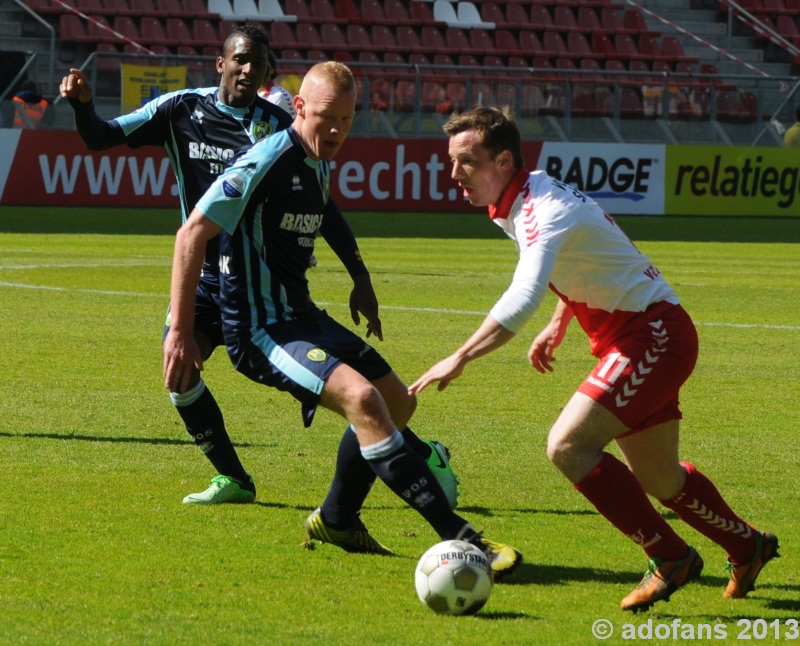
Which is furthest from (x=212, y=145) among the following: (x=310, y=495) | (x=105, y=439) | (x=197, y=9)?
(x=197, y=9)

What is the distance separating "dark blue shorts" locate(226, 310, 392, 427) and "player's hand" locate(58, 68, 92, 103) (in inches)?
68.1

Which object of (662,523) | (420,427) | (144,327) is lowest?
(144,327)

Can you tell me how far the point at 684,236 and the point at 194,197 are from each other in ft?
59.5

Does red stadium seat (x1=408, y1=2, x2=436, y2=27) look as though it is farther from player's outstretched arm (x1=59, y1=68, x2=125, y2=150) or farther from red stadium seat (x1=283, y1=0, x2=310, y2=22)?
player's outstretched arm (x1=59, y1=68, x2=125, y2=150)

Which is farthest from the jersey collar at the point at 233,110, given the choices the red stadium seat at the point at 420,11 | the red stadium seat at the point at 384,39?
the red stadium seat at the point at 420,11

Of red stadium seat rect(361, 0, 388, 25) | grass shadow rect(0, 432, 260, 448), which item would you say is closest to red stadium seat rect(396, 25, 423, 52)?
red stadium seat rect(361, 0, 388, 25)

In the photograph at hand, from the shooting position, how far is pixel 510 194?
4.90m

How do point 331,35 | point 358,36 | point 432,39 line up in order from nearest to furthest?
1. point 331,35
2. point 358,36
3. point 432,39

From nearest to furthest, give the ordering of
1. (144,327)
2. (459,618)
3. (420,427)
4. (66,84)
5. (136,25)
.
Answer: (459,618) → (66,84) → (420,427) → (144,327) → (136,25)

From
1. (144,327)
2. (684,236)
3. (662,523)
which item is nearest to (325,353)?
(662,523)

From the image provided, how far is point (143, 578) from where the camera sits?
502 cm

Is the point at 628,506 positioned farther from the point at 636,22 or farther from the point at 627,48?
the point at 636,22

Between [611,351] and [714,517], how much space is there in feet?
2.41

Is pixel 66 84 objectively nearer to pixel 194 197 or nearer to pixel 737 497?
pixel 194 197
